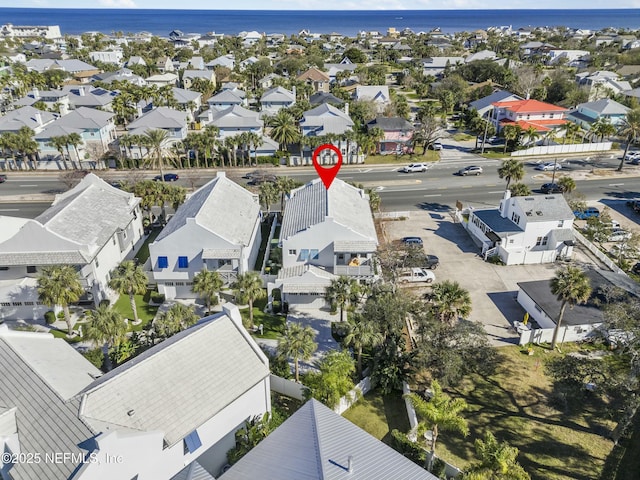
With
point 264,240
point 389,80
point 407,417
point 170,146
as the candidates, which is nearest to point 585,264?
point 407,417

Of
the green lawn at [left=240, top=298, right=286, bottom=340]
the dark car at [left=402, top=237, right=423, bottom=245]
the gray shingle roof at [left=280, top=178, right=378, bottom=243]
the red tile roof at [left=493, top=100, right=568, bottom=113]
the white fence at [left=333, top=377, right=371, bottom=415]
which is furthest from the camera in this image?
the red tile roof at [left=493, top=100, right=568, bottom=113]

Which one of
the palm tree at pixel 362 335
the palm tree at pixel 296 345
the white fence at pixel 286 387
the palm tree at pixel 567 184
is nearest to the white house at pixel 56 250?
the white fence at pixel 286 387

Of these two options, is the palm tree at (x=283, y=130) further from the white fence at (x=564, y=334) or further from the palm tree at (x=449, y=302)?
the white fence at (x=564, y=334)

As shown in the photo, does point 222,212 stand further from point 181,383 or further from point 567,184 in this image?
point 567,184

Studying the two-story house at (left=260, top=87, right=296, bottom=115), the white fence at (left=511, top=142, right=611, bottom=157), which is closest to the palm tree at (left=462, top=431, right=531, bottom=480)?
the white fence at (left=511, top=142, right=611, bottom=157)

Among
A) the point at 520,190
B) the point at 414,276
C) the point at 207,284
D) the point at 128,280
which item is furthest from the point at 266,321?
the point at 520,190

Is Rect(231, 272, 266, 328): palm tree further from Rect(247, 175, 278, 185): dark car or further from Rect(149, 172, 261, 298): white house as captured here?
Rect(247, 175, 278, 185): dark car
